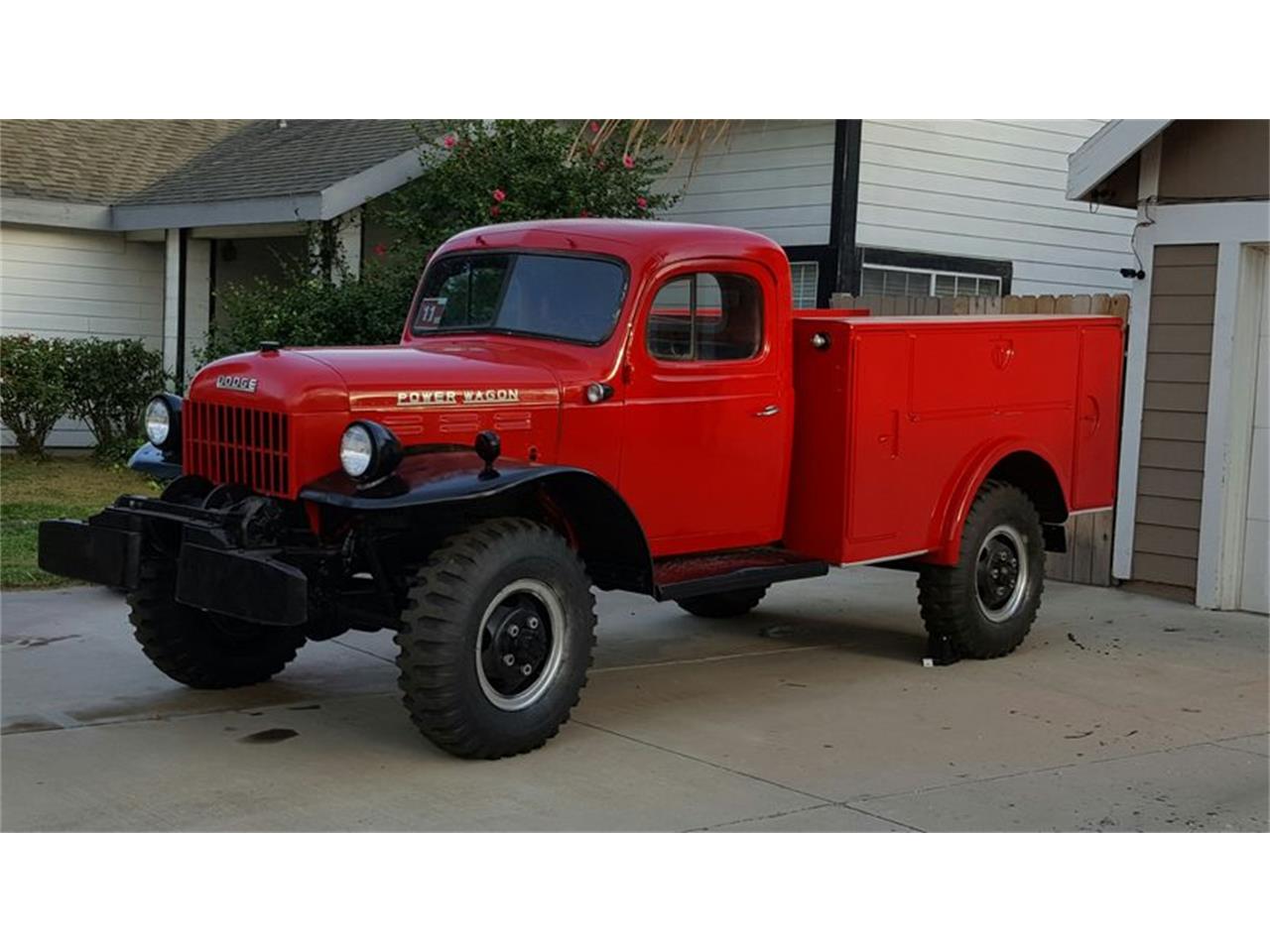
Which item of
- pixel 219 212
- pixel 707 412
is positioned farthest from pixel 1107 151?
pixel 219 212

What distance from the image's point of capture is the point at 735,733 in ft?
21.9

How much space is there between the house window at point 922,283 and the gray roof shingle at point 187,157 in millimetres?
4537

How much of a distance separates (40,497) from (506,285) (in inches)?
302

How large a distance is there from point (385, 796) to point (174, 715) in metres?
1.56

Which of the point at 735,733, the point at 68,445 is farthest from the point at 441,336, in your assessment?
the point at 68,445

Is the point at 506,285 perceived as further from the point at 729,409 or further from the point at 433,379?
the point at 729,409

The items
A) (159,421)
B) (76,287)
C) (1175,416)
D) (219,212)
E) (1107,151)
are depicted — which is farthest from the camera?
(76,287)

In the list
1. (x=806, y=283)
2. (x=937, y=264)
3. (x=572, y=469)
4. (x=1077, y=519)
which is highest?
(x=937, y=264)

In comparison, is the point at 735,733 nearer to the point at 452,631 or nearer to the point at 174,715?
the point at 452,631

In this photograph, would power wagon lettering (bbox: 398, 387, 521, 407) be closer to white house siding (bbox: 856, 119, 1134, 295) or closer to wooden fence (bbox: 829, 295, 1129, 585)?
wooden fence (bbox: 829, 295, 1129, 585)

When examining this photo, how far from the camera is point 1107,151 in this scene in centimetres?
991

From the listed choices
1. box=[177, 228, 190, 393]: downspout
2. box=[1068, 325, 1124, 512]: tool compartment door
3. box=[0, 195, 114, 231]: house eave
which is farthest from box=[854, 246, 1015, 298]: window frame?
box=[0, 195, 114, 231]: house eave

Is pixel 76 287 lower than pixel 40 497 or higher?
higher

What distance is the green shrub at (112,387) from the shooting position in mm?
16125
